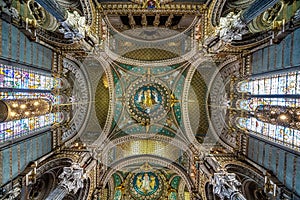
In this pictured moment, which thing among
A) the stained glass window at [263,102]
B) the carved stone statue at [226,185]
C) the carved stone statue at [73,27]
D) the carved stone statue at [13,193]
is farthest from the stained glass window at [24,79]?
the stained glass window at [263,102]

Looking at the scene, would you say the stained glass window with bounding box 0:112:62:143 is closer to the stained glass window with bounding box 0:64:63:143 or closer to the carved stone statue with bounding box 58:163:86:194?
the stained glass window with bounding box 0:64:63:143

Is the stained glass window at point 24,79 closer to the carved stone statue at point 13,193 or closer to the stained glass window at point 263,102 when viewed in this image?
the carved stone statue at point 13,193

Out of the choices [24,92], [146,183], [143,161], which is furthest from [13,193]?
[146,183]

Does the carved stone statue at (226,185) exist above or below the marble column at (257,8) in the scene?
below

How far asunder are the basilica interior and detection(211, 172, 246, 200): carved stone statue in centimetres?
8

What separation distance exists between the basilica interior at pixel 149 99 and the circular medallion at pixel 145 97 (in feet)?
0.32

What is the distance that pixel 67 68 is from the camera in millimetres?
15273

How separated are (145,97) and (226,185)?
10.4 m

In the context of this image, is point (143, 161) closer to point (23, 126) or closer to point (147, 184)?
point (147, 184)

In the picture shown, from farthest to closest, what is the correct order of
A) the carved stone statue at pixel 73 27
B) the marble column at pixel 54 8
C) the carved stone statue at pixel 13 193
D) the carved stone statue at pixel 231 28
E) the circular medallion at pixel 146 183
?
the circular medallion at pixel 146 183
the carved stone statue at pixel 73 27
the carved stone statue at pixel 231 28
the carved stone statue at pixel 13 193
the marble column at pixel 54 8

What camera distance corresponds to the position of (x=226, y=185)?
33.8 ft

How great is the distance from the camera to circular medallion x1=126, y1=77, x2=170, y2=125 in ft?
60.5

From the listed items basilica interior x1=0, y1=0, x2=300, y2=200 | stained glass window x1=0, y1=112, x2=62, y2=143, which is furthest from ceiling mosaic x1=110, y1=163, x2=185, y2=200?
stained glass window x1=0, y1=112, x2=62, y2=143

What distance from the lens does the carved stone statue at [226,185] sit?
9.54m
